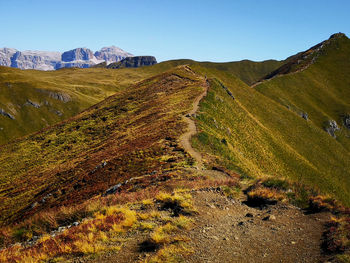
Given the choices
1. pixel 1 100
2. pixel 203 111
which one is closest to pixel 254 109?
pixel 203 111

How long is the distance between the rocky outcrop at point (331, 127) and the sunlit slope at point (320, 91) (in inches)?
42.2

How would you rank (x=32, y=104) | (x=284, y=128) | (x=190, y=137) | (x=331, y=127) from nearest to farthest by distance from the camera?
(x=190, y=137)
(x=284, y=128)
(x=331, y=127)
(x=32, y=104)

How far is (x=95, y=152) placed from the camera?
1581 inches

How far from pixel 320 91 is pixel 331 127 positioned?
29.2 meters

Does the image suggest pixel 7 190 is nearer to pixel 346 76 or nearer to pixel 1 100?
pixel 1 100

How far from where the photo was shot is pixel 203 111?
4162 centimetres

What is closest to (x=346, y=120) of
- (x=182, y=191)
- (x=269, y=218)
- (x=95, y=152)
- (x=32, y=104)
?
(x=95, y=152)

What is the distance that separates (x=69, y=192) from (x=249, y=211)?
2180 centimetres

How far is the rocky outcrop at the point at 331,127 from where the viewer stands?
292 ft

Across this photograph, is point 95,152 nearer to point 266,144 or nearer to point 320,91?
point 266,144

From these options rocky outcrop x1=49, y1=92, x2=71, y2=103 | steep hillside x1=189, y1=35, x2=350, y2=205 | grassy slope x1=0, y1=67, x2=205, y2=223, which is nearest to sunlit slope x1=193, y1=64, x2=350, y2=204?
steep hillside x1=189, y1=35, x2=350, y2=205

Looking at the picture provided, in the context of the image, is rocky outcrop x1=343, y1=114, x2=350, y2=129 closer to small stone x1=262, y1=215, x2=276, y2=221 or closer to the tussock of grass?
the tussock of grass

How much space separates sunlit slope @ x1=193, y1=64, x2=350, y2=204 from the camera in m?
30.7

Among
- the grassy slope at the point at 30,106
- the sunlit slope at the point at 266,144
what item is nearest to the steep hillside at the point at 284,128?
the sunlit slope at the point at 266,144
